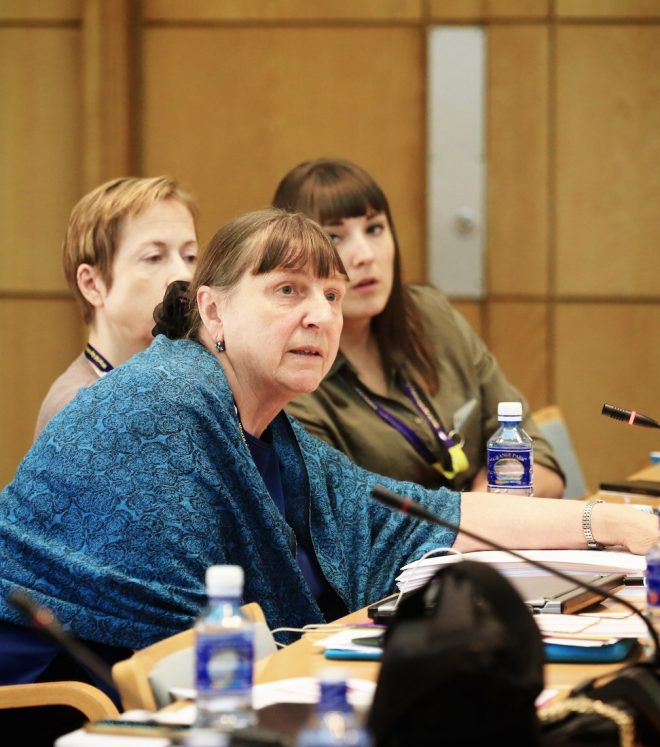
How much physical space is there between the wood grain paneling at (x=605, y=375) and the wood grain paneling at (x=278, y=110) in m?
0.74

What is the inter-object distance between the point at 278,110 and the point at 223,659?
429 centimetres

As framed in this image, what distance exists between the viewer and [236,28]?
5398 millimetres

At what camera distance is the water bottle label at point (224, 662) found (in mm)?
1384

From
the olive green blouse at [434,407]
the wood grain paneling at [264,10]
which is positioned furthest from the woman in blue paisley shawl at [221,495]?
the wood grain paneling at [264,10]

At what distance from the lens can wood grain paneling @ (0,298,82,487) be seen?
5.45 meters

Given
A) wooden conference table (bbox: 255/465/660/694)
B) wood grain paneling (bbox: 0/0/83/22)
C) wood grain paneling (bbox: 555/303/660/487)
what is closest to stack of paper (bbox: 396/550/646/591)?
wooden conference table (bbox: 255/465/660/694)

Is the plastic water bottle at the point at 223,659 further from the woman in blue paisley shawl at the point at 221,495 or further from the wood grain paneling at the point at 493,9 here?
the wood grain paneling at the point at 493,9

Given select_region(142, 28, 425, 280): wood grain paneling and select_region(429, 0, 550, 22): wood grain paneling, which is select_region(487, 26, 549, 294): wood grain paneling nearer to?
select_region(429, 0, 550, 22): wood grain paneling

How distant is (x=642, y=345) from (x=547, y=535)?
120 inches

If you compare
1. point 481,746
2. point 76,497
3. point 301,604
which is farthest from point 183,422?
point 481,746

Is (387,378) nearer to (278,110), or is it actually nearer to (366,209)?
(366,209)

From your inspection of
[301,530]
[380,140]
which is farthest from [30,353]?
[301,530]

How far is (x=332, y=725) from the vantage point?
1.06m

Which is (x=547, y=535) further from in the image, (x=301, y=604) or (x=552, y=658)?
(x=552, y=658)
